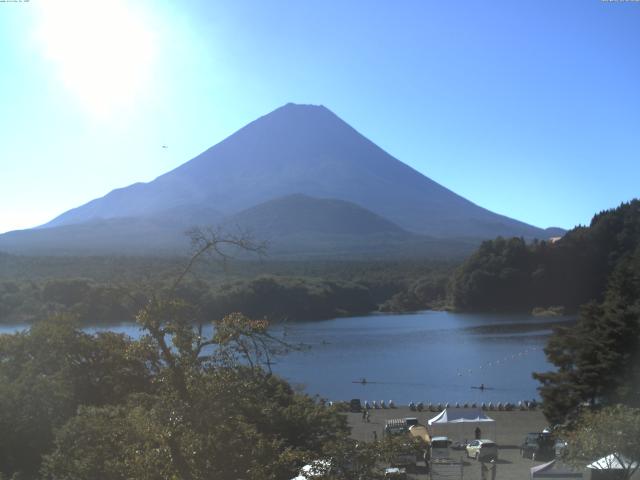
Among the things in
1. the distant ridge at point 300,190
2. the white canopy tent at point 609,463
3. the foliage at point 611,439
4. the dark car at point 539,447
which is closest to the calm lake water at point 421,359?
the dark car at point 539,447

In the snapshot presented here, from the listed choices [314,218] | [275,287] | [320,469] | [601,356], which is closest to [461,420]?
[601,356]

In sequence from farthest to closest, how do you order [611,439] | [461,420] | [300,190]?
1. [300,190]
2. [461,420]
3. [611,439]

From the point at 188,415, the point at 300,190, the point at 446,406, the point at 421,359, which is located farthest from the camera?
the point at 300,190

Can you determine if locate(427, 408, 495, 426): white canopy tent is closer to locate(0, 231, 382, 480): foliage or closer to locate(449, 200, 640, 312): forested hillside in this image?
locate(0, 231, 382, 480): foliage

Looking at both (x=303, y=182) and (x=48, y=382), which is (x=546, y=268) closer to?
(x=48, y=382)

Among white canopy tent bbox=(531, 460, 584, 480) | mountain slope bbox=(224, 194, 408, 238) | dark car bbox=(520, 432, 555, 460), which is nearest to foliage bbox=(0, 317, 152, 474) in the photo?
white canopy tent bbox=(531, 460, 584, 480)

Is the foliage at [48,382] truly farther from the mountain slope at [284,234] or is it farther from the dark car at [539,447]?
the mountain slope at [284,234]
